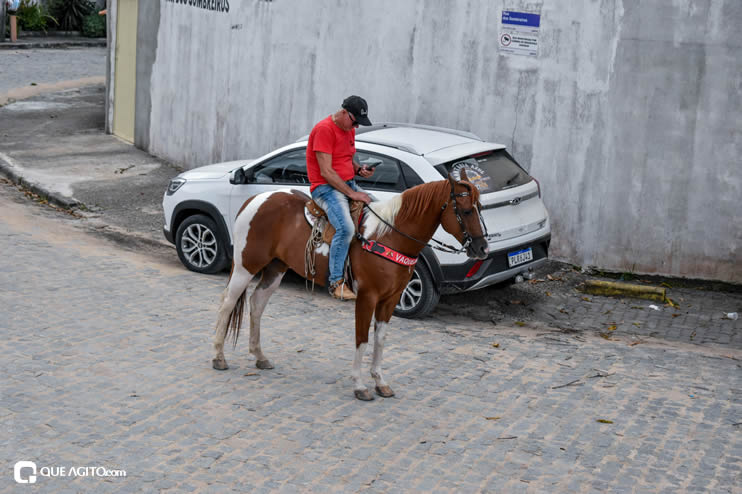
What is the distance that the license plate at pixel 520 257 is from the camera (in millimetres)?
9234

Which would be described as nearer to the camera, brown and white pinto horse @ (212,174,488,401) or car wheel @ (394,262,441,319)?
brown and white pinto horse @ (212,174,488,401)

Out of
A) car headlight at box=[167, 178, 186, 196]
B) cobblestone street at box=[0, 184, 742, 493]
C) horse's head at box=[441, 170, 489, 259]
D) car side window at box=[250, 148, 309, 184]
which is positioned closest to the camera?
cobblestone street at box=[0, 184, 742, 493]

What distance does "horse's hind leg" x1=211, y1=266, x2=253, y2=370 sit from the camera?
7637mm

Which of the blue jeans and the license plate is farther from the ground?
the blue jeans

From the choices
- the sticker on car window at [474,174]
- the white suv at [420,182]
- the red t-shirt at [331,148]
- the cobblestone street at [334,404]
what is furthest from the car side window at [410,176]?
the red t-shirt at [331,148]

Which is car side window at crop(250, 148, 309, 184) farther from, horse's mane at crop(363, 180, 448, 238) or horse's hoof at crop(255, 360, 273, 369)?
horse's mane at crop(363, 180, 448, 238)

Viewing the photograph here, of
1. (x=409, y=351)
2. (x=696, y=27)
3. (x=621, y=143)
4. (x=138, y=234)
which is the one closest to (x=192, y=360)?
(x=409, y=351)

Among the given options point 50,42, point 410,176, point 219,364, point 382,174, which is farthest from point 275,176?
point 50,42

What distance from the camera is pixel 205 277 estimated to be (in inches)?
422

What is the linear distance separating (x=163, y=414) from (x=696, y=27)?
782 centimetres

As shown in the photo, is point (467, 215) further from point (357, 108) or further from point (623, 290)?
point (623, 290)

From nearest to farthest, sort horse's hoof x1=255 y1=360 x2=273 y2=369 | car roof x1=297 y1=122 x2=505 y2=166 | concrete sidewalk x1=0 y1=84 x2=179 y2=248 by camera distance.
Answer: horse's hoof x1=255 y1=360 x2=273 y2=369 → car roof x1=297 y1=122 x2=505 y2=166 → concrete sidewalk x1=0 y1=84 x2=179 y2=248

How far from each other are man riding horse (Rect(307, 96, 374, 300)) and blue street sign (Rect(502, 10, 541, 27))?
5188 mm

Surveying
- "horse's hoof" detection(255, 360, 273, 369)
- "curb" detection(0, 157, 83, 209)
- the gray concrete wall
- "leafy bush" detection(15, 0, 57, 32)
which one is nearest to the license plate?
the gray concrete wall
